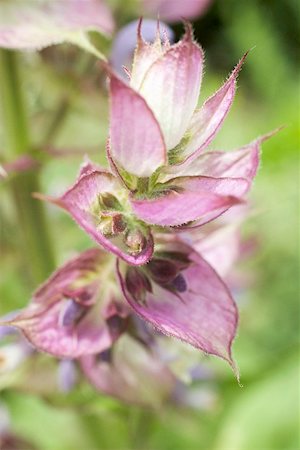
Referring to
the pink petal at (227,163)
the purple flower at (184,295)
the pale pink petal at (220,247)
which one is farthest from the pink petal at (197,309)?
the pale pink petal at (220,247)

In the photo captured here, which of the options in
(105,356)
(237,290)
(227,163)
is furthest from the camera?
(237,290)

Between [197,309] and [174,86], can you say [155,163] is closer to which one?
[174,86]

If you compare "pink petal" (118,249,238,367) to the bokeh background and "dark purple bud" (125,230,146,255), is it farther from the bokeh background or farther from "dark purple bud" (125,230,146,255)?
the bokeh background

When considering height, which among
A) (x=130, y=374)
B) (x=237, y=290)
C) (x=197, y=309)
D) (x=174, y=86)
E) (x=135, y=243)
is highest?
(x=174, y=86)

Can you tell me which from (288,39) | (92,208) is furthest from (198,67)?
(288,39)

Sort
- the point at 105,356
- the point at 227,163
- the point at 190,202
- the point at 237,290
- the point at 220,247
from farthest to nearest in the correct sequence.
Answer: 1. the point at 237,290
2. the point at 220,247
3. the point at 105,356
4. the point at 227,163
5. the point at 190,202

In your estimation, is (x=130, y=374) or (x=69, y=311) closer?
(x=69, y=311)

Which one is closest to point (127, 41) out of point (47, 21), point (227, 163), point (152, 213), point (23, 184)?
point (47, 21)

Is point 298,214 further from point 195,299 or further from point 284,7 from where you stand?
point 195,299
